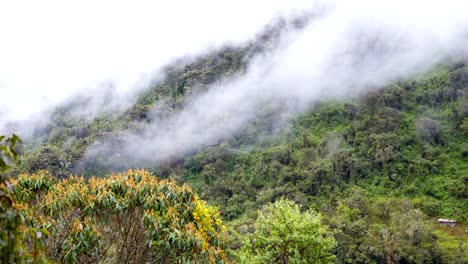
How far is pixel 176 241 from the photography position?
8.84 m

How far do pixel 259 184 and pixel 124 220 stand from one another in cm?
6393

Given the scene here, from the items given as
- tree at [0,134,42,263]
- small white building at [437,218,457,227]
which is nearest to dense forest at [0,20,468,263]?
tree at [0,134,42,263]

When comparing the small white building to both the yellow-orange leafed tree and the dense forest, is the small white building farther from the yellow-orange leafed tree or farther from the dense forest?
the yellow-orange leafed tree

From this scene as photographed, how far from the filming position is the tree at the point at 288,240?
18344mm

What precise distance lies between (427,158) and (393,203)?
71.1 ft

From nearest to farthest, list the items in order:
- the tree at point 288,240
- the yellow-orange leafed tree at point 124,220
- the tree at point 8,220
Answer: the tree at point 8,220 < the yellow-orange leafed tree at point 124,220 < the tree at point 288,240

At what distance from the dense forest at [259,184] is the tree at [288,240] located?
0.07 m

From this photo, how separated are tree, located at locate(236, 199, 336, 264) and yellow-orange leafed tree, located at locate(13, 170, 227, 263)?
8.11 m

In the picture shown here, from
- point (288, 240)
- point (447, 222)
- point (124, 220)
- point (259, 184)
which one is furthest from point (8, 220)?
point (259, 184)

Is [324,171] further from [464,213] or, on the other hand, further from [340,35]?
[340,35]

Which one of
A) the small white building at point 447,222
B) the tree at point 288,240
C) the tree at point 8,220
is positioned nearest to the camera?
the tree at point 8,220

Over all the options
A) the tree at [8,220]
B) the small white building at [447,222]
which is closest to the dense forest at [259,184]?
the tree at [8,220]

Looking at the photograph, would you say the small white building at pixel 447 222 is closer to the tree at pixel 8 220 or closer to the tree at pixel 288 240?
the tree at pixel 288 240

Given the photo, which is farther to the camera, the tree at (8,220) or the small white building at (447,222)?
the small white building at (447,222)
